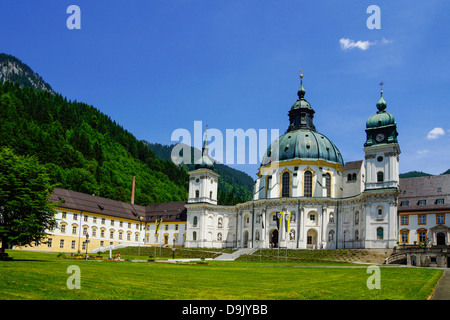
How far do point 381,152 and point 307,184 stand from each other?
1768cm

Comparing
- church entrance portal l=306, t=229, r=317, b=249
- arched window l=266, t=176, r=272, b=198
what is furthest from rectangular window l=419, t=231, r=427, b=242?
arched window l=266, t=176, r=272, b=198

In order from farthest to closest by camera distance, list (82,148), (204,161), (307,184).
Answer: (82,148), (204,161), (307,184)

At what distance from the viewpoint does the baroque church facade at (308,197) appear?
7000 cm

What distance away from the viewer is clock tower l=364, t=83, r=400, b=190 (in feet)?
231

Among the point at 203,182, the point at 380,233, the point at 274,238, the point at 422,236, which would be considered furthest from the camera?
the point at 203,182

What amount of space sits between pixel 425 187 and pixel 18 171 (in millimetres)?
63256

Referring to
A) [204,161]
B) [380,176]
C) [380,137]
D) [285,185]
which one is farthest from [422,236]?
[204,161]

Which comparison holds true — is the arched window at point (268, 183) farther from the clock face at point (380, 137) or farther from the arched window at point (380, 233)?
the arched window at point (380, 233)

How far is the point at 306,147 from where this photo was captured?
285 feet

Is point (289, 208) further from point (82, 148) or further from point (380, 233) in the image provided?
point (82, 148)

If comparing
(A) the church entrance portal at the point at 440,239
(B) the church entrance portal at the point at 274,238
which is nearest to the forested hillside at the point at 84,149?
(B) the church entrance portal at the point at 274,238
